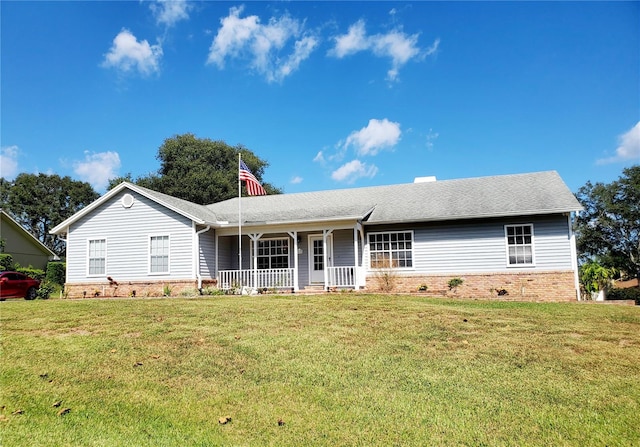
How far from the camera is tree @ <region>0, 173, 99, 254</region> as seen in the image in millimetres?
47844

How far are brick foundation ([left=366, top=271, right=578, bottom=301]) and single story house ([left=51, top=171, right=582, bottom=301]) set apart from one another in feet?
0.12

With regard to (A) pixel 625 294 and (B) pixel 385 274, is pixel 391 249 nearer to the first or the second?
(B) pixel 385 274

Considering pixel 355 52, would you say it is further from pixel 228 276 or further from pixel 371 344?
pixel 371 344

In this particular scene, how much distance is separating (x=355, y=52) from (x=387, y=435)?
17.9 meters

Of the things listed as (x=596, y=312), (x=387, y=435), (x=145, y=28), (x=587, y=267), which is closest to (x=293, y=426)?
(x=387, y=435)

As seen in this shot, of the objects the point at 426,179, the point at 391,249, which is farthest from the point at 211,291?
the point at 426,179

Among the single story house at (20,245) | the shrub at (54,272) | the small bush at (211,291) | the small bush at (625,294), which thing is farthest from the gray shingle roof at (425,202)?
the single story house at (20,245)

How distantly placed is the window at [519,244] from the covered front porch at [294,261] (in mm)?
5747

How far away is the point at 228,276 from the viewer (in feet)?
61.5

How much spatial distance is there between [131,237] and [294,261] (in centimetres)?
708

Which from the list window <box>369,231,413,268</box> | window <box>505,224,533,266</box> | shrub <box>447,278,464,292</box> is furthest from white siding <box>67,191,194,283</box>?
window <box>505,224,533,266</box>

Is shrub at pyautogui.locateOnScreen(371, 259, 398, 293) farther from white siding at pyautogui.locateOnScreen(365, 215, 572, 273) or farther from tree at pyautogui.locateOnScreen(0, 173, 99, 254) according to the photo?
tree at pyautogui.locateOnScreen(0, 173, 99, 254)

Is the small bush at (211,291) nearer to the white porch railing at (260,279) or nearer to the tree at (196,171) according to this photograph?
the white porch railing at (260,279)

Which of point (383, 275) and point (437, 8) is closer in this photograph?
point (437, 8)
